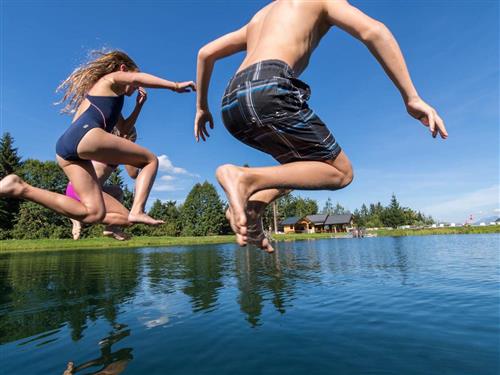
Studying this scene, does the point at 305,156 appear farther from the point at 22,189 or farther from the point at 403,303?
the point at 403,303

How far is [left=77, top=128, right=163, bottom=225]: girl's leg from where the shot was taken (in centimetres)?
298

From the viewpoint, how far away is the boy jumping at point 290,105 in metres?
1.95

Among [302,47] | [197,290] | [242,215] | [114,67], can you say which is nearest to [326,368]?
[242,215]

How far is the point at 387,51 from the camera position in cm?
197

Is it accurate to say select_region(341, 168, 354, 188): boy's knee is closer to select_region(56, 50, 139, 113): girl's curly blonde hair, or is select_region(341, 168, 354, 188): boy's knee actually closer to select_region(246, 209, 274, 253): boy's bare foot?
select_region(246, 209, 274, 253): boy's bare foot

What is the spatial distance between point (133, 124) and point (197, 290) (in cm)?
778

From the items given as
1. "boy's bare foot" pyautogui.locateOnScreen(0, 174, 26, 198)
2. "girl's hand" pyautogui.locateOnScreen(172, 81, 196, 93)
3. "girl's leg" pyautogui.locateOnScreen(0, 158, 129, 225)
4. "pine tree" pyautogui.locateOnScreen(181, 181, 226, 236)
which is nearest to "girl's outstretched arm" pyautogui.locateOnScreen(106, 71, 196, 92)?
"girl's hand" pyautogui.locateOnScreen(172, 81, 196, 93)

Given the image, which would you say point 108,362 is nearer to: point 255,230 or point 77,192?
point 77,192

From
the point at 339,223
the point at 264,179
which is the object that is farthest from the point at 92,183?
the point at 339,223

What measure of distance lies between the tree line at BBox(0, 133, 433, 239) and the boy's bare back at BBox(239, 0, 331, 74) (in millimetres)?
24061

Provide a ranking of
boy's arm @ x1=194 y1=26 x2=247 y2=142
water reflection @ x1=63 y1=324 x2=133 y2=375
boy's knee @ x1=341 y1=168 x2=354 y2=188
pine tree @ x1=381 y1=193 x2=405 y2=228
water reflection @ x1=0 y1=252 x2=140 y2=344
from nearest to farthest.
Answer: boy's knee @ x1=341 y1=168 x2=354 y2=188 → boy's arm @ x1=194 y1=26 x2=247 y2=142 → water reflection @ x1=63 y1=324 x2=133 y2=375 → water reflection @ x1=0 y1=252 x2=140 y2=344 → pine tree @ x1=381 y1=193 x2=405 y2=228

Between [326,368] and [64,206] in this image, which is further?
[326,368]

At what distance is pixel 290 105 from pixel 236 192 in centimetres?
59

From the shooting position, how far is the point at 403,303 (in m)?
7.86
